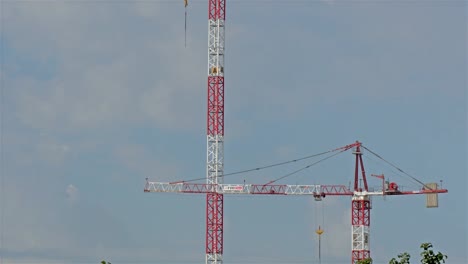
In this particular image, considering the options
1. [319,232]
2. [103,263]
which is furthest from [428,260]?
[319,232]

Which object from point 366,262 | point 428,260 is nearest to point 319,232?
point 366,262

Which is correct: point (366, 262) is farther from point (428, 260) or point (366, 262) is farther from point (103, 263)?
point (103, 263)

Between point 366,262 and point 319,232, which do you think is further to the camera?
point 319,232

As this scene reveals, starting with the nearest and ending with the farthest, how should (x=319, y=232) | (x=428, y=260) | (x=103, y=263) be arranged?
(x=428, y=260) → (x=103, y=263) → (x=319, y=232)

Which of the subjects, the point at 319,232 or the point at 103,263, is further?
the point at 319,232

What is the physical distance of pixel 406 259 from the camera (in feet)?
283

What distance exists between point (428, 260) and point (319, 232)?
315 feet

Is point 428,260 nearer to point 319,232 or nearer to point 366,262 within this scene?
point 366,262

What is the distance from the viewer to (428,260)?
81875mm

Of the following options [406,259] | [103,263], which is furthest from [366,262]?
[103,263]

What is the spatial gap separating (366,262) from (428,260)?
39.1 ft

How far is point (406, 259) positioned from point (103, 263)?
83.1ft

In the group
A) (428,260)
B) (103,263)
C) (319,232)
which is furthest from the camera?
(319,232)

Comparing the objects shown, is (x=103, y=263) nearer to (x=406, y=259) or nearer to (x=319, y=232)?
(x=406, y=259)
